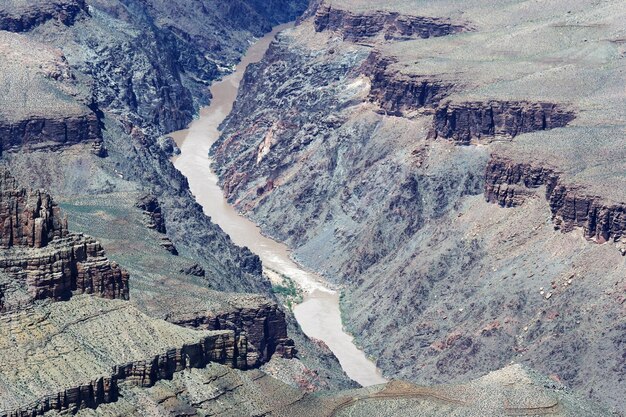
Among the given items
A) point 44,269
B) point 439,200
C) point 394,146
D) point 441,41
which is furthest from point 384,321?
point 44,269

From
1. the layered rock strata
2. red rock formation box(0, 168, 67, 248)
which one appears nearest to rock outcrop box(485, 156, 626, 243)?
the layered rock strata

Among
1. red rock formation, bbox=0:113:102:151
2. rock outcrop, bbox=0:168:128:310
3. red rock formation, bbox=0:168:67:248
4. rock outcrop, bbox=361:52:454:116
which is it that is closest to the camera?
rock outcrop, bbox=0:168:128:310

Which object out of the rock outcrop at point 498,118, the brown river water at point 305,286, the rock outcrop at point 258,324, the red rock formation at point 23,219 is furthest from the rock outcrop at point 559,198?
the red rock formation at point 23,219

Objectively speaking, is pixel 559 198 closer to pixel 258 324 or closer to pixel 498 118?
pixel 498 118

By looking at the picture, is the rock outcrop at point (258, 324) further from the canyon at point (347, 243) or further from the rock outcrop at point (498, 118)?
the rock outcrop at point (498, 118)

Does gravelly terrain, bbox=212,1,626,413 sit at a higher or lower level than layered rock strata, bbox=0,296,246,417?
lower

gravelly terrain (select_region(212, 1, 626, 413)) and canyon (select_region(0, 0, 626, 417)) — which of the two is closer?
canyon (select_region(0, 0, 626, 417))

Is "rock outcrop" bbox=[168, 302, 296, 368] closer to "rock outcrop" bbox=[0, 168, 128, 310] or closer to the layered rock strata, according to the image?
the layered rock strata
